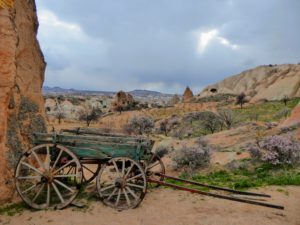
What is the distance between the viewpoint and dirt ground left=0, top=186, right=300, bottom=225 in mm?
6758

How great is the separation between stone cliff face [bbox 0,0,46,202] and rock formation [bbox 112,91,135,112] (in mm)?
51781

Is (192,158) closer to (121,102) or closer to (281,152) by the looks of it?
(281,152)

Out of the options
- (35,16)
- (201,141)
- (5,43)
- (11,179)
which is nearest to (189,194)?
(11,179)

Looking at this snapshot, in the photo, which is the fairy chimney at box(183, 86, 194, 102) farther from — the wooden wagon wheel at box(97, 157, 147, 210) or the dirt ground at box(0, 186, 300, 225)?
the wooden wagon wheel at box(97, 157, 147, 210)

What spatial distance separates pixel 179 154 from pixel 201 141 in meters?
4.51

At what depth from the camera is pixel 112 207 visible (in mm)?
7527

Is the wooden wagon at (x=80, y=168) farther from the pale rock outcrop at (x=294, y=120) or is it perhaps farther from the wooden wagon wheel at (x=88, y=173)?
the pale rock outcrop at (x=294, y=120)

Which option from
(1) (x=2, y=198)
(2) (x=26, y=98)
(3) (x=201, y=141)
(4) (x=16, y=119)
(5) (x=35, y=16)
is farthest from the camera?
(3) (x=201, y=141)

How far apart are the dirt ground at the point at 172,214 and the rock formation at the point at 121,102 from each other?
53.5 metres

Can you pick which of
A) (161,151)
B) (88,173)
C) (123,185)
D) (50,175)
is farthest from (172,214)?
(161,151)

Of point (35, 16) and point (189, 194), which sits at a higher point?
point (35, 16)

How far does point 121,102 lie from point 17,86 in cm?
5424

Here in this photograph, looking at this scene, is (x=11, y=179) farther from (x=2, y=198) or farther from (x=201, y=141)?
(x=201, y=141)

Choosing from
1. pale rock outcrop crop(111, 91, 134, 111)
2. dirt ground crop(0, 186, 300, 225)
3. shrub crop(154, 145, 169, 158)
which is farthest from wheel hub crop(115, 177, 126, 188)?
pale rock outcrop crop(111, 91, 134, 111)
